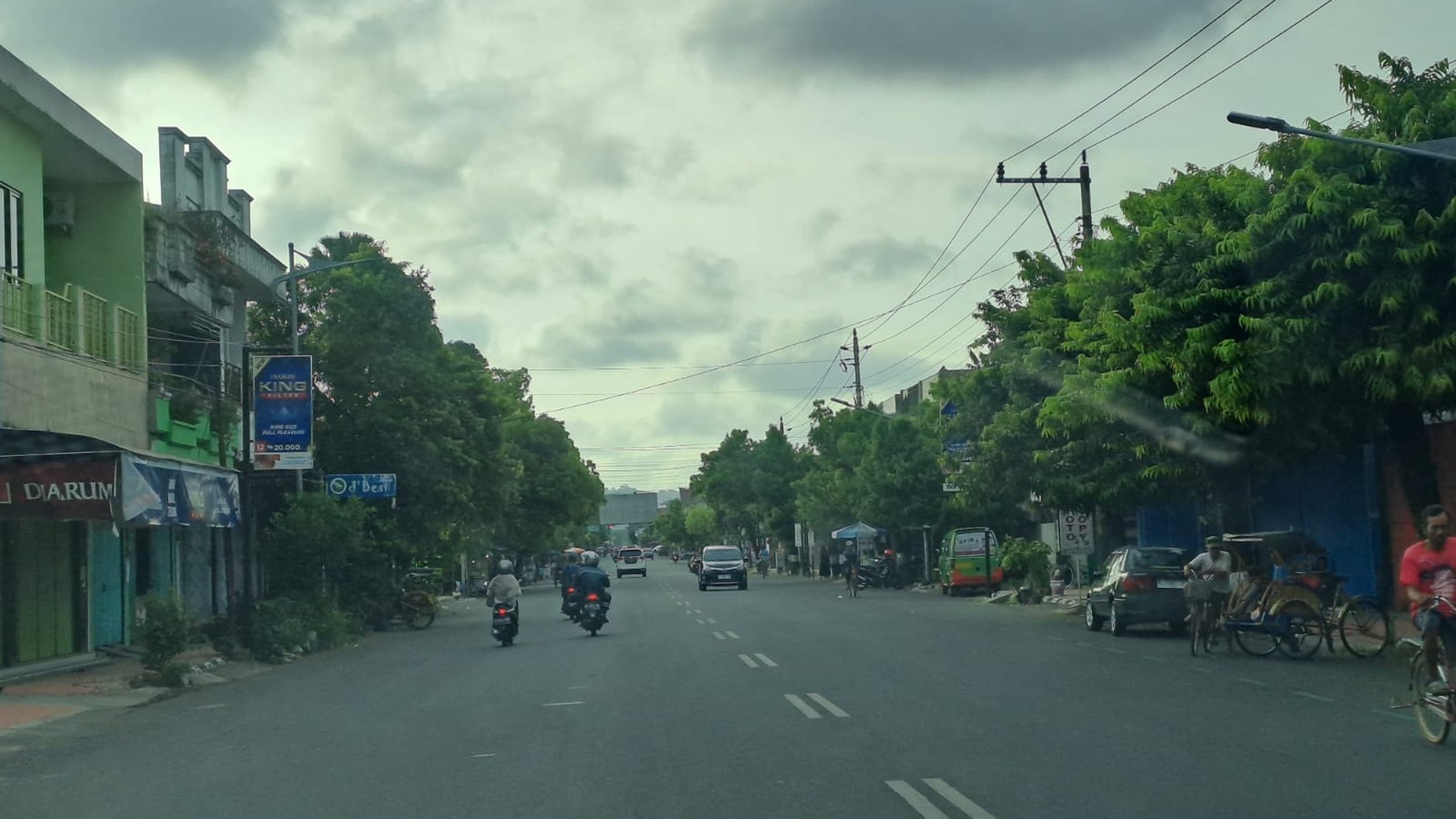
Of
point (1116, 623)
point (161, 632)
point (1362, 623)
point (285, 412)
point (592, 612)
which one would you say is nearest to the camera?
point (1362, 623)

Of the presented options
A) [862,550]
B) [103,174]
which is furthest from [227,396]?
[862,550]

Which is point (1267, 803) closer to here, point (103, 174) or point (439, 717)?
point (439, 717)

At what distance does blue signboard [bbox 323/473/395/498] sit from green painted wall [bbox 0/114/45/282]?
13200mm

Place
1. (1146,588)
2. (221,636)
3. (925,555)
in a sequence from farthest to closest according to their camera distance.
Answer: (925,555) → (221,636) → (1146,588)

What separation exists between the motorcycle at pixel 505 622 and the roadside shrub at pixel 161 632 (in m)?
6.71

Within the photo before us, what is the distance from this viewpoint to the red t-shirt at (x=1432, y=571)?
11320 millimetres

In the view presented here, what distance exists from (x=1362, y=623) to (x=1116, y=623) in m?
6.40

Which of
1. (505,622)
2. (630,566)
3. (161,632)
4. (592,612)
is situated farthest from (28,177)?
(630,566)

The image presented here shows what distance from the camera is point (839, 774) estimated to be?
33.2 ft

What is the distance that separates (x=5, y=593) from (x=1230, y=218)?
60.7 ft

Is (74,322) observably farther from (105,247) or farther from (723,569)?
(723,569)

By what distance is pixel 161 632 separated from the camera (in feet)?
67.7

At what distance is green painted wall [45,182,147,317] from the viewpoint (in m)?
25.8

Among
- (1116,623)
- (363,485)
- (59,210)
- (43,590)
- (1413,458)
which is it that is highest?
(59,210)
